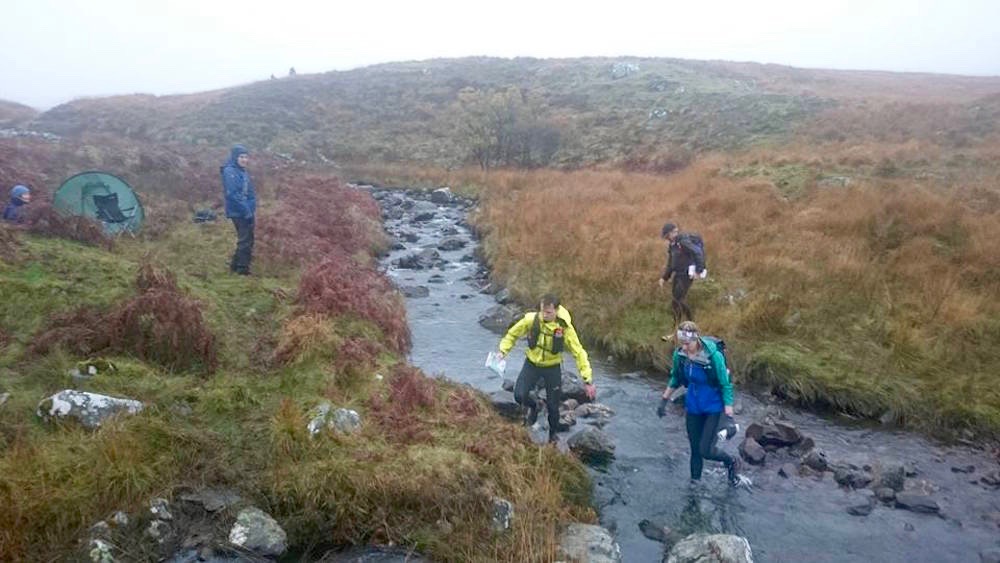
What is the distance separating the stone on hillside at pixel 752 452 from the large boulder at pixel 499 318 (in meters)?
6.75

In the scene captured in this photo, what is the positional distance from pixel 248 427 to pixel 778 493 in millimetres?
7363

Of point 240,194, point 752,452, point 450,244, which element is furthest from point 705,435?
point 450,244

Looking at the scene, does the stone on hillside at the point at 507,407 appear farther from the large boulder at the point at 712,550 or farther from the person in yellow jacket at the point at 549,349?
the large boulder at the point at 712,550

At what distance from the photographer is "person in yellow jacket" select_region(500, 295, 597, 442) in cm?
988

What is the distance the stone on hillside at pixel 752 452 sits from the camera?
402 inches

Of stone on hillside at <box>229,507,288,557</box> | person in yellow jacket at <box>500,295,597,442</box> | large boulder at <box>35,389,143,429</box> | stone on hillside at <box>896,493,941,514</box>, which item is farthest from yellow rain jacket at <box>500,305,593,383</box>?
large boulder at <box>35,389,143,429</box>

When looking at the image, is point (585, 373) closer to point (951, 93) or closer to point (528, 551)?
point (528, 551)

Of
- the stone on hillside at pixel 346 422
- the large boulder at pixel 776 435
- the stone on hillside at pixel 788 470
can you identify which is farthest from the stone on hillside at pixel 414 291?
the stone on hillside at pixel 788 470

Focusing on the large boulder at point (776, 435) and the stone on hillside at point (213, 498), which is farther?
the large boulder at point (776, 435)

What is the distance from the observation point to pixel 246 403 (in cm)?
966

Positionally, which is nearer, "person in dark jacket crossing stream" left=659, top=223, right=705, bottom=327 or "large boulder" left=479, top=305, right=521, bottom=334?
"person in dark jacket crossing stream" left=659, top=223, right=705, bottom=327

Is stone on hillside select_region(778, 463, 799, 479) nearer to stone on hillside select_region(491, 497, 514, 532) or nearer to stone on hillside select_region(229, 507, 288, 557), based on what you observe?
stone on hillside select_region(491, 497, 514, 532)

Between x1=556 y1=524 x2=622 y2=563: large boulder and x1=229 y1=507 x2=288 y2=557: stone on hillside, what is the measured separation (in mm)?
3087

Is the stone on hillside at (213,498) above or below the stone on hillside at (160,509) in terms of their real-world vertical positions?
below
